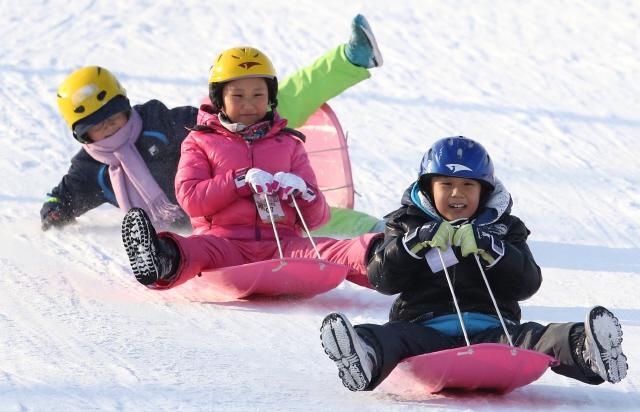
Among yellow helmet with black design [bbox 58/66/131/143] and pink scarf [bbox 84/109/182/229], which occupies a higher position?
yellow helmet with black design [bbox 58/66/131/143]

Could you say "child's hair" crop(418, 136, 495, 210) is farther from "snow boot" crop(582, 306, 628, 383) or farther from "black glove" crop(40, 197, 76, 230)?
"black glove" crop(40, 197, 76, 230)

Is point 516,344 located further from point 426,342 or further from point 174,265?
point 174,265

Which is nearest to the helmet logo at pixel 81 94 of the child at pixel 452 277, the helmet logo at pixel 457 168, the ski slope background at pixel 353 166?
the ski slope background at pixel 353 166

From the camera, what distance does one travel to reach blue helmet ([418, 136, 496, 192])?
3439mm

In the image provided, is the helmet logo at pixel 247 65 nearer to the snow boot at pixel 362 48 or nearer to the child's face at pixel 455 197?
the snow boot at pixel 362 48

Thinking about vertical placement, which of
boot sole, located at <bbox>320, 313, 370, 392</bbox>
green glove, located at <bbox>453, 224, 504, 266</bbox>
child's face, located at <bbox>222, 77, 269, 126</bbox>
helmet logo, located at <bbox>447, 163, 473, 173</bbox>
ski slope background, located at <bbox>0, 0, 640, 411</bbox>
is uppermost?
helmet logo, located at <bbox>447, 163, 473, 173</bbox>

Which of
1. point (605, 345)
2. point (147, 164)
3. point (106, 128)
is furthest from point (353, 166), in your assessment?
point (605, 345)

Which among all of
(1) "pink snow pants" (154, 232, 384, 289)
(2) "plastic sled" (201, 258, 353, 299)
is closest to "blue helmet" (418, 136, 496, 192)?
(2) "plastic sled" (201, 258, 353, 299)

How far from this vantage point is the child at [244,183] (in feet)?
14.9

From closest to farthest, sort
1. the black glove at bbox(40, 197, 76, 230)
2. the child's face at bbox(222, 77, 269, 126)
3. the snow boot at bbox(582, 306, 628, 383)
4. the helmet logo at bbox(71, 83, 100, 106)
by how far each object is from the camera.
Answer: the snow boot at bbox(582, 306, 628, 383)
the child's face at bbox(222, 77, 269, 126)
the helmet logo at bbox(71, 83, 100, 106)
the black glove at bbox(40, 197, 76, 230)

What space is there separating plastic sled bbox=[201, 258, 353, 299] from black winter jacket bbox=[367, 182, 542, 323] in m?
0.74

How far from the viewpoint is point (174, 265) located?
4.31m

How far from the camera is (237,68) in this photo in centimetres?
479

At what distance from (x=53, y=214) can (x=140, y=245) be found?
1.83 m
